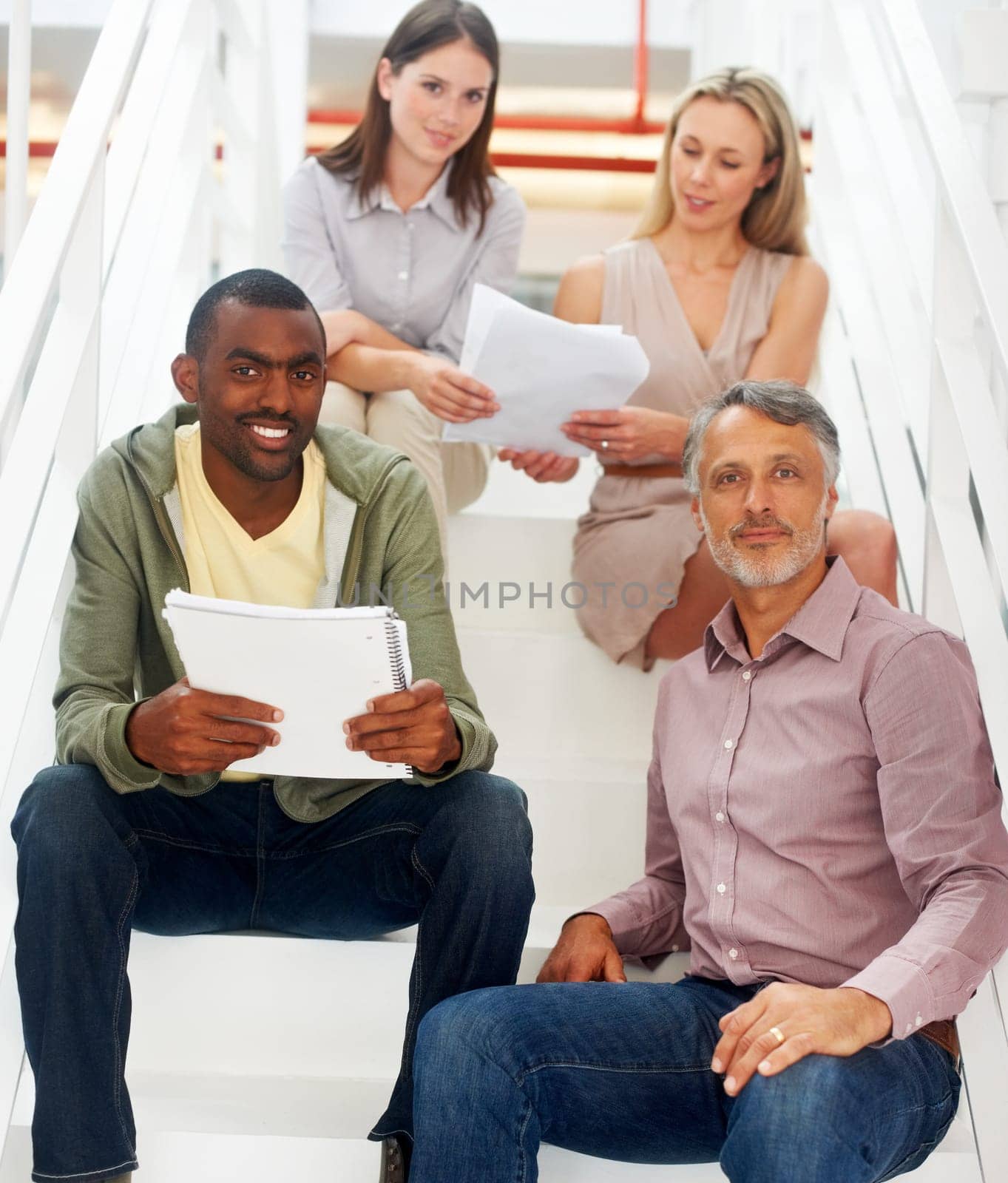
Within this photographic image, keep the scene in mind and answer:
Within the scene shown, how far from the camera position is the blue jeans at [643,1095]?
3.51 feet

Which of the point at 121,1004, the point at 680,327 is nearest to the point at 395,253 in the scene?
the point at 680,327

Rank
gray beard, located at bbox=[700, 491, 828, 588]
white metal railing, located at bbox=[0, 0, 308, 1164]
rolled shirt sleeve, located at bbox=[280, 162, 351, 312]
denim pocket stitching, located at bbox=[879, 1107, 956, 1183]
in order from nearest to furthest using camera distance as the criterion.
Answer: denim pocket stitching, located at bbox=[879, 1107, 956, 1183] < white metal railing, located at bbox=[0, 0, 308, 1164] < gray beard, located at bbox=[700, 491, 828, 588] < rolled shirt sleeve, located at bbox=[280, 162, 351, 312]

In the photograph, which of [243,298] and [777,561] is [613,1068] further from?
[243,298]

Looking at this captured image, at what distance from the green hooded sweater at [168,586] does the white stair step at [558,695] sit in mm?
461

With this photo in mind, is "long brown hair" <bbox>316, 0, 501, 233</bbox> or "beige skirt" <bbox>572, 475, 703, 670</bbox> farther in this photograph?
"long brown hair" <bbox>316, 0, 501, 233</bbox>

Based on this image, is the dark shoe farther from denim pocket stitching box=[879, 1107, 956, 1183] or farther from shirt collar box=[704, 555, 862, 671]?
shirt collar box=[704, 555, 862, 671]

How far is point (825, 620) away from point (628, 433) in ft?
1.97

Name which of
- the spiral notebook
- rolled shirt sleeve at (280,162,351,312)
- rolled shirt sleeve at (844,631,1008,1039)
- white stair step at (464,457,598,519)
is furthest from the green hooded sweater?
white stair step at (464,457,598,519)

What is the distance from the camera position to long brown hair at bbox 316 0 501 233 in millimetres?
2180

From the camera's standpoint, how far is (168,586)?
146 centimetres

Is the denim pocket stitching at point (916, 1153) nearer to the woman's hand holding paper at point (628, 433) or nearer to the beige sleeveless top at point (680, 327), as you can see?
the woman's hand holding paper at point (628, 433)

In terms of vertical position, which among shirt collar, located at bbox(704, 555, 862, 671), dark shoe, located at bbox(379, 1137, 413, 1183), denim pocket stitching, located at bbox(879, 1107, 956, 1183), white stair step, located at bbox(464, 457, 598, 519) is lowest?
denim pocket stitching, located at bbox(879, 1107, 956, 1183)

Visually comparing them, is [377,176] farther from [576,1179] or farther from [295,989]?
[576,1179]

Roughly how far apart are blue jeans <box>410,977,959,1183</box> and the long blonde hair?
1.33 metres
